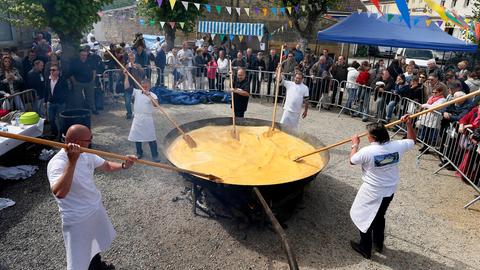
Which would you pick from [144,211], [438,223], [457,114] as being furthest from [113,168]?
[457,114]

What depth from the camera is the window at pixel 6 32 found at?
13.7 meters

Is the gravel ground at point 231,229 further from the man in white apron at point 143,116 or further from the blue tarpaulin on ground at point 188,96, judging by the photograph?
the blue tarpaulin on ground at point 188,96

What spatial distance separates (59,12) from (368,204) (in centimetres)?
812

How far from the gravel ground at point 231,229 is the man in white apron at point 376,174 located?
0.52m

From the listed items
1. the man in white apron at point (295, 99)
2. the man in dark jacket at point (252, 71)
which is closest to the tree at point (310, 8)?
the man in dark jacket at point (252, 71)

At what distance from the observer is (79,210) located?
10.9 feet

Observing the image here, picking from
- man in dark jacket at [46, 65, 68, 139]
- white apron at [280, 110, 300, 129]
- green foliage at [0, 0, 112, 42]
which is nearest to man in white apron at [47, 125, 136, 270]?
white apron at [280, 110, 300, 129]

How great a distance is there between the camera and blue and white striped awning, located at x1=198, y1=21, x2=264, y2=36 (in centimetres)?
2384

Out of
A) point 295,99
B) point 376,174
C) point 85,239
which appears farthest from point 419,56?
point 85,239

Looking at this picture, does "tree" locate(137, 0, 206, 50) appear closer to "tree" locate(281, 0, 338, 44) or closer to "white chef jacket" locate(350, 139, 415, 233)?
"tree" locate(281, 0, 338, 44)

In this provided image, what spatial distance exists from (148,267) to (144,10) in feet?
A: 62.3

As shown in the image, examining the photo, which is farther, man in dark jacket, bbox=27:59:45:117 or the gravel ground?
man in dark jacket, bbox=27:59:45:117

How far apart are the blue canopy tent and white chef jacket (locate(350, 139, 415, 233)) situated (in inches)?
352

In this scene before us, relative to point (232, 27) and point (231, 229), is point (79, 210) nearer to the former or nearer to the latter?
point (231, 229)
